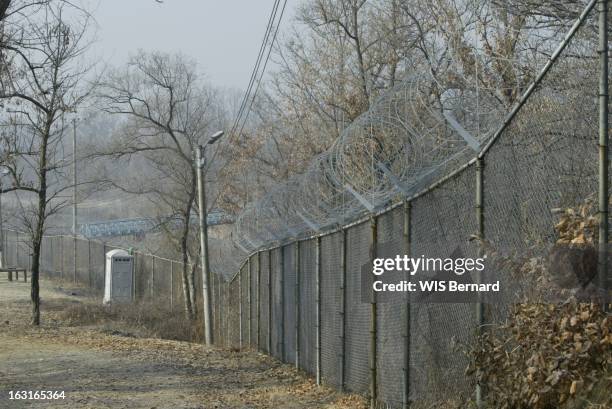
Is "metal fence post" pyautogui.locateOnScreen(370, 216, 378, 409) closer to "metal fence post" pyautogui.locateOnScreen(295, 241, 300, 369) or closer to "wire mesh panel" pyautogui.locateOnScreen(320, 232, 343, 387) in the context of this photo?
"wire mesh panel" pyautogui.locateOnScreen(320, 232, 343, 387)

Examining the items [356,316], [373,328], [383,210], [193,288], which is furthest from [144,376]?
[193,288]

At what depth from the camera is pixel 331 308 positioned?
10398 mm

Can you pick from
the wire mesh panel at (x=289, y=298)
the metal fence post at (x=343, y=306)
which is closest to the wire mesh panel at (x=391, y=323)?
the metal fence post at (x=343, y=306)

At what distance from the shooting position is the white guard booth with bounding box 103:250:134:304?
96.7 feet

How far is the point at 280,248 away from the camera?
44.6 feet

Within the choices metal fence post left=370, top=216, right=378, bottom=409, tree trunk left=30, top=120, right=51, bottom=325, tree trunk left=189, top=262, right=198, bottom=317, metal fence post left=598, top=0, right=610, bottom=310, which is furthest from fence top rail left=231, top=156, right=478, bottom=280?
tree trunk left=189, top=262, right=198, bottom=317

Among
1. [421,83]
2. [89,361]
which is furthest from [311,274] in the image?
[421,83]

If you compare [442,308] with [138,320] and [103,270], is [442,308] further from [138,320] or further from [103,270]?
[103,270]

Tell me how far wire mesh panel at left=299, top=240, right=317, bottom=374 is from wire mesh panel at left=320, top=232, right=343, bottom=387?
0.63 meters

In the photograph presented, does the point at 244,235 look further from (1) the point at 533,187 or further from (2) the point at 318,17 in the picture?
(2) the point at 318,17

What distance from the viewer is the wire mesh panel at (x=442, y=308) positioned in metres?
6.54

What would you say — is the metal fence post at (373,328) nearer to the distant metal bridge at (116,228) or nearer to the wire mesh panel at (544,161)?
the wire mesh panel at (544,161)

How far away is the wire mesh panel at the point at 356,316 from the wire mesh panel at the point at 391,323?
42 centimetres

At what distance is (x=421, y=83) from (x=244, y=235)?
879cm
